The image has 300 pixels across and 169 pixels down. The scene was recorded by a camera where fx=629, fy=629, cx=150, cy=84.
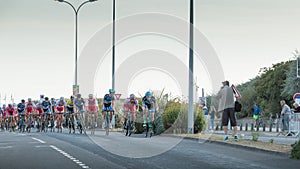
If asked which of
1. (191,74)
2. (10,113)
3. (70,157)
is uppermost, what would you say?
(191,74)

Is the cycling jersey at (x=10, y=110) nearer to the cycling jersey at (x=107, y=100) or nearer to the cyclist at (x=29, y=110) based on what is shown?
the cyclist at (x=29, y=110)

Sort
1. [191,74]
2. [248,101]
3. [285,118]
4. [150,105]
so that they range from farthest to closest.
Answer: [248,101] → [285,118] → [150,105] → [191,74]

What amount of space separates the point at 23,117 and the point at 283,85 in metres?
37.0

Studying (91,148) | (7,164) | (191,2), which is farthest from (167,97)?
(7,164)

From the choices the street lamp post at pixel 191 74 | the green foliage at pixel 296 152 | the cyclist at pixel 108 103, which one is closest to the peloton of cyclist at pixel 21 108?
the cyclist at pixel 108 103

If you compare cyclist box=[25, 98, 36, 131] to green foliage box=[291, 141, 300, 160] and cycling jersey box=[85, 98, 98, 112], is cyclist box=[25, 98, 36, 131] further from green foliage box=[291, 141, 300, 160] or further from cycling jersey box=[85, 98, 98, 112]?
green foliage box=[291, 141, 300, 160]

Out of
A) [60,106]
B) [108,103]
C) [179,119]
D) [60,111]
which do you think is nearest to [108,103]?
[108,103]

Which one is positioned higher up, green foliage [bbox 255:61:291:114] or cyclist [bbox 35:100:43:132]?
green foliage [bbox 255:61:291:114]

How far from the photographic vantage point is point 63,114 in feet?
104

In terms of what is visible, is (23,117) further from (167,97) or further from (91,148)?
(91,148)

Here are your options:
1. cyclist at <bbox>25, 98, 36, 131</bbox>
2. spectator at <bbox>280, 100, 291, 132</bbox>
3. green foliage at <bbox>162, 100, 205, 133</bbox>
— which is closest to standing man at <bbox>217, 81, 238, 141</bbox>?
green foliage at <bbox>162, 100, 205, 133</bbox>

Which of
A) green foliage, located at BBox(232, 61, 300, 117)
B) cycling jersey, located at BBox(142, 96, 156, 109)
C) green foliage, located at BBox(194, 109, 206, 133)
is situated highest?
green foliage, located at BBox(232, 61, 300, 117)

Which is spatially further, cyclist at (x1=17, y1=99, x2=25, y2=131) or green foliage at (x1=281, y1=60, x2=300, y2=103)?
green foliage at (x1=281, y1=60, x2=300, y2=103)

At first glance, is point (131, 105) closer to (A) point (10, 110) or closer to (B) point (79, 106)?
(B) point (79, 106)
